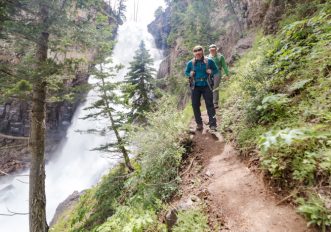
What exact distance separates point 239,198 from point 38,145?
5.96m

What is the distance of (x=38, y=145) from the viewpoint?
23.0 ft

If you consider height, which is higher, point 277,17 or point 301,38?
point 277,17

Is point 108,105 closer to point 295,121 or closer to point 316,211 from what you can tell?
point 295,121

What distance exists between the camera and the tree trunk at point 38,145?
6.75m

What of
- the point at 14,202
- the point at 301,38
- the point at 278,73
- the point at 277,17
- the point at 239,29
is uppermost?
the point at 239,29

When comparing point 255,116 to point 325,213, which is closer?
point 325,213

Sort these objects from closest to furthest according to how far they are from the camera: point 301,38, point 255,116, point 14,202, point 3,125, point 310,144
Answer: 1. point 310,144
2. point 255,116
3. point 301,38
4. point 14,202
5. point 3,125

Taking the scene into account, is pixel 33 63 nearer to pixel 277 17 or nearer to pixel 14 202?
pixel 277 17

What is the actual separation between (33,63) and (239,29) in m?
15.1

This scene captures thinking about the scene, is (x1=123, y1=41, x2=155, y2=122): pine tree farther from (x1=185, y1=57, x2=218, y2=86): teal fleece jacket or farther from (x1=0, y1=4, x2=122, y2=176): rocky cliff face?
(x1=0, y1=4, x2=122, y2=176): rocky cliff face

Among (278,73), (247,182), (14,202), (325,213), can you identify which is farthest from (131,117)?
(14,202)

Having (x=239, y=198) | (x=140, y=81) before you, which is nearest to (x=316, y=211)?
(x=239, y=198)

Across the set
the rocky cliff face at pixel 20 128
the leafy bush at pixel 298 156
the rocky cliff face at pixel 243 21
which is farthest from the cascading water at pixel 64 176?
the leafy bush at pixel 298 156

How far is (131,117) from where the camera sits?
13156 mm
